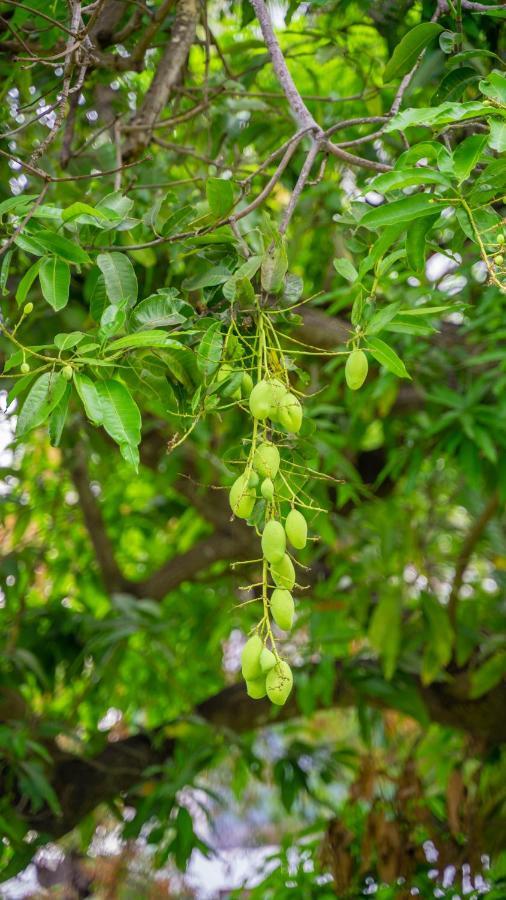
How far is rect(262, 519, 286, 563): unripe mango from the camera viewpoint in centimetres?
74

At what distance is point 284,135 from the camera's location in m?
1.80

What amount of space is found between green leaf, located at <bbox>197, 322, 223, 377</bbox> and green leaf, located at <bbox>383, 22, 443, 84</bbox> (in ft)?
1.32

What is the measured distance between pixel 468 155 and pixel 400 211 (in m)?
0.07

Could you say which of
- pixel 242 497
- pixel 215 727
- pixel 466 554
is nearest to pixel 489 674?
pixel 466 554

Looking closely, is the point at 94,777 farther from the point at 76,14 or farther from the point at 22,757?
the point at 76,14

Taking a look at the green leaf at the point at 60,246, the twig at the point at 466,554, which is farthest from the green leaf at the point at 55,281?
the twig at the point at 466,554

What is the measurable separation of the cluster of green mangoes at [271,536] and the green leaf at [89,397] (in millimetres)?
129

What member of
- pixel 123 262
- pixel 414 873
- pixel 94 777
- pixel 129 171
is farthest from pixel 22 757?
pixel 123 262

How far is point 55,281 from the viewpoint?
913 millimetres

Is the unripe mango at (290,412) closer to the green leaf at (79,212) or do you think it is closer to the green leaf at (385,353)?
the green leaf at (385,353)

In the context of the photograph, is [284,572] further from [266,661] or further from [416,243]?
[416,243]

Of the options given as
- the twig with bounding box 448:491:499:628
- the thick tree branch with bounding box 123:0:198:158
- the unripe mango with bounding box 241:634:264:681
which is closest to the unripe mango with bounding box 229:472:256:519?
the unripe mango with bounding box 241:634:264:681

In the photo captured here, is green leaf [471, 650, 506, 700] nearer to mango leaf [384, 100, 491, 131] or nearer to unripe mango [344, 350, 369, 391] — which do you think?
unripe mango [344, 350, 369, 391]

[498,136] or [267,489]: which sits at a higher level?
[498,136]
